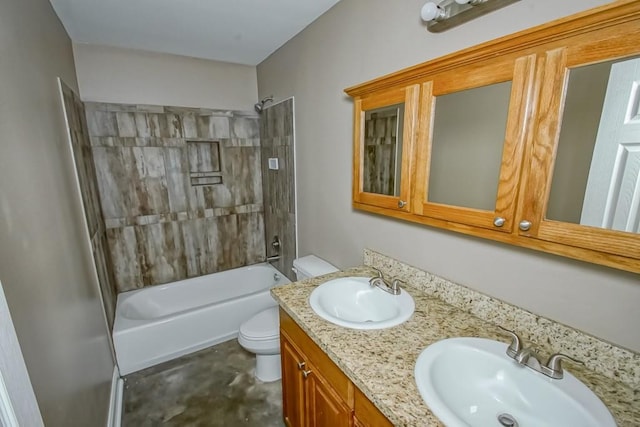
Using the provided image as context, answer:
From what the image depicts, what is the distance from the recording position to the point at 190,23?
1.80m

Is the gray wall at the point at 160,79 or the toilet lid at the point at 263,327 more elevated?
the gray wall at the point at 160,79

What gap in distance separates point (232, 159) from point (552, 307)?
2665 millimetres

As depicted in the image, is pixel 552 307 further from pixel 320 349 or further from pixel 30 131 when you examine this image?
pixel 30 131

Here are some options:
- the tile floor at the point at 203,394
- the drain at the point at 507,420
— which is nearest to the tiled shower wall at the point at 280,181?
the tile floor at the point at 203,394

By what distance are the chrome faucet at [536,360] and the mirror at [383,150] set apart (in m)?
0.72

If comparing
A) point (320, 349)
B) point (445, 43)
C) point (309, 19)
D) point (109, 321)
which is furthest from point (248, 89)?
point (320, 349)

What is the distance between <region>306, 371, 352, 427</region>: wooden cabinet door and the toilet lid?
0.65 m

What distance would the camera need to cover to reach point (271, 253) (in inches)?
114

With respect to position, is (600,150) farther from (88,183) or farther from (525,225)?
(88,183)

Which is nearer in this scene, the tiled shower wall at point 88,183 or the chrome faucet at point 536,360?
the chrome faucet at point 536,360

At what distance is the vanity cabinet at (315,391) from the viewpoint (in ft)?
2.81

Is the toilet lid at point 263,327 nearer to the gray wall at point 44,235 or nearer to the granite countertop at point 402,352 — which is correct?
the granite countertop at point 402,352

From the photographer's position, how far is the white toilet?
1755 millimetres

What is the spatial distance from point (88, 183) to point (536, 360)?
8.74 feet
